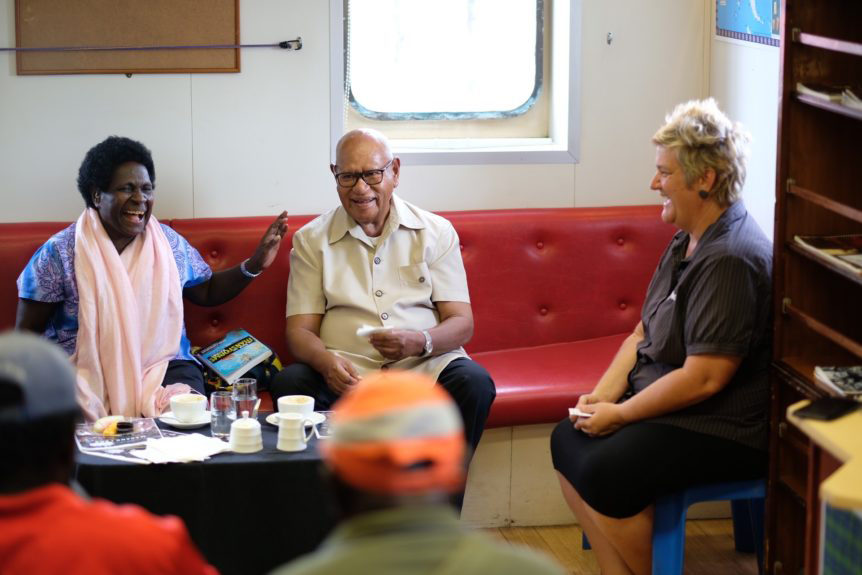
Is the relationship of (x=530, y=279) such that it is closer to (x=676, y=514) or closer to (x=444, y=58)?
(x=444, y=58)

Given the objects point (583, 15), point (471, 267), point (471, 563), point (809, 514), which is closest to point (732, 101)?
point (583, 15)

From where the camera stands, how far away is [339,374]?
3656mm

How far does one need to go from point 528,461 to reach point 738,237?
119 centimetres

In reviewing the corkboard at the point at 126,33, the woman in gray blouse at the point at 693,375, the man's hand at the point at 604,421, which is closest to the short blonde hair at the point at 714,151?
the woman in gray blouse at the point at 693,375

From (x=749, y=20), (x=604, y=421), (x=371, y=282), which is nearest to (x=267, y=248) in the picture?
(x=371, y=282)

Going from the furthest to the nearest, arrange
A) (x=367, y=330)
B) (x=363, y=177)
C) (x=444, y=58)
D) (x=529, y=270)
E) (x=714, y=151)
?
(x=444, y=58)
(x=529, y=270)
(x=363, y=177)
(x=367, y=330)
(x=714, y=151)

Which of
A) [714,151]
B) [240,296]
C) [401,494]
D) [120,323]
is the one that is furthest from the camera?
[240,296]

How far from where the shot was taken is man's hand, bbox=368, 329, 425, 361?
12.0 feet

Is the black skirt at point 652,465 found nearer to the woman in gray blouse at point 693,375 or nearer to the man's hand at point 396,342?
the woman in gray blouse at point 693,375

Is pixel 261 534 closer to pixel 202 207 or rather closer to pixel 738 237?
pixel 738 237

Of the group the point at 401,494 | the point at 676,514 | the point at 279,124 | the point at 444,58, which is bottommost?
the point at 676,514

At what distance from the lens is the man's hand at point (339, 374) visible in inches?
144

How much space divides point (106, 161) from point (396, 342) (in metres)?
1.11

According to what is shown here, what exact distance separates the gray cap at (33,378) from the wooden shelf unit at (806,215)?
2006mm
